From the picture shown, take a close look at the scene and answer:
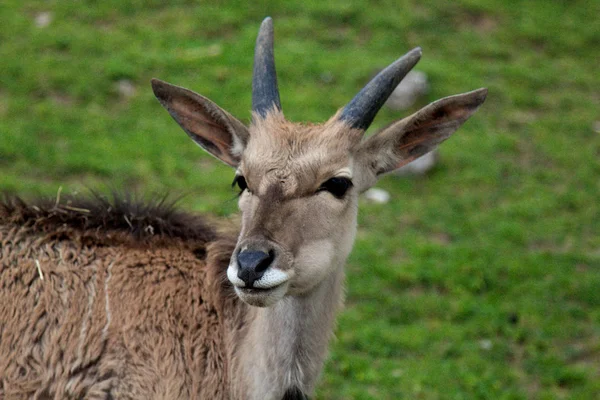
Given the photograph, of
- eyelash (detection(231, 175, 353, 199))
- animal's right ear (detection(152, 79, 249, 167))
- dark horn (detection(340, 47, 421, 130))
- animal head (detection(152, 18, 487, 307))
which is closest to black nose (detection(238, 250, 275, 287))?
animal head (detection(152, 18, 487, 307))

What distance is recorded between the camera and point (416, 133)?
5699mm

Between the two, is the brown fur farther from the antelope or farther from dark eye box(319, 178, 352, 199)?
dark eye box(319, 178, 352, 199)

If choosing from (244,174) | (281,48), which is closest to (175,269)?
(244,174)

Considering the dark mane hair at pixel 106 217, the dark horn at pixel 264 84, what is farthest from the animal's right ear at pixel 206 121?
the dark mane hair at pixel 106 217

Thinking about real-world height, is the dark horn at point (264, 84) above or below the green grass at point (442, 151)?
above

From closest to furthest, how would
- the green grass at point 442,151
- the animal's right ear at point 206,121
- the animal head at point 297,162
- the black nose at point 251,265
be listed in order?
the black nose at point 251,265 → the animal head at point 297,162 → the animal's right ear at point 206,121 → the green grass at point 442,151

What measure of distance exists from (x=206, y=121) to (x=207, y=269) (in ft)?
3.34

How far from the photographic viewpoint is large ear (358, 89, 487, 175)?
5473 millimetres

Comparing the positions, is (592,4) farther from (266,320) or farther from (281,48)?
(266,320)

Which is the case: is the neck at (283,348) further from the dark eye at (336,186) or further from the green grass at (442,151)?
the green grass at (442,151)

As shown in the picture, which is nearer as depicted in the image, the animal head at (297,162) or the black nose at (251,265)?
the black nose at (251,265)

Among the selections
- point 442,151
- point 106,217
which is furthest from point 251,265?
point 442,151

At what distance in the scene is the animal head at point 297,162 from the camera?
4777 mm

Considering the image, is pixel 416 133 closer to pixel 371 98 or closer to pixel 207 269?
pixel 371 98
